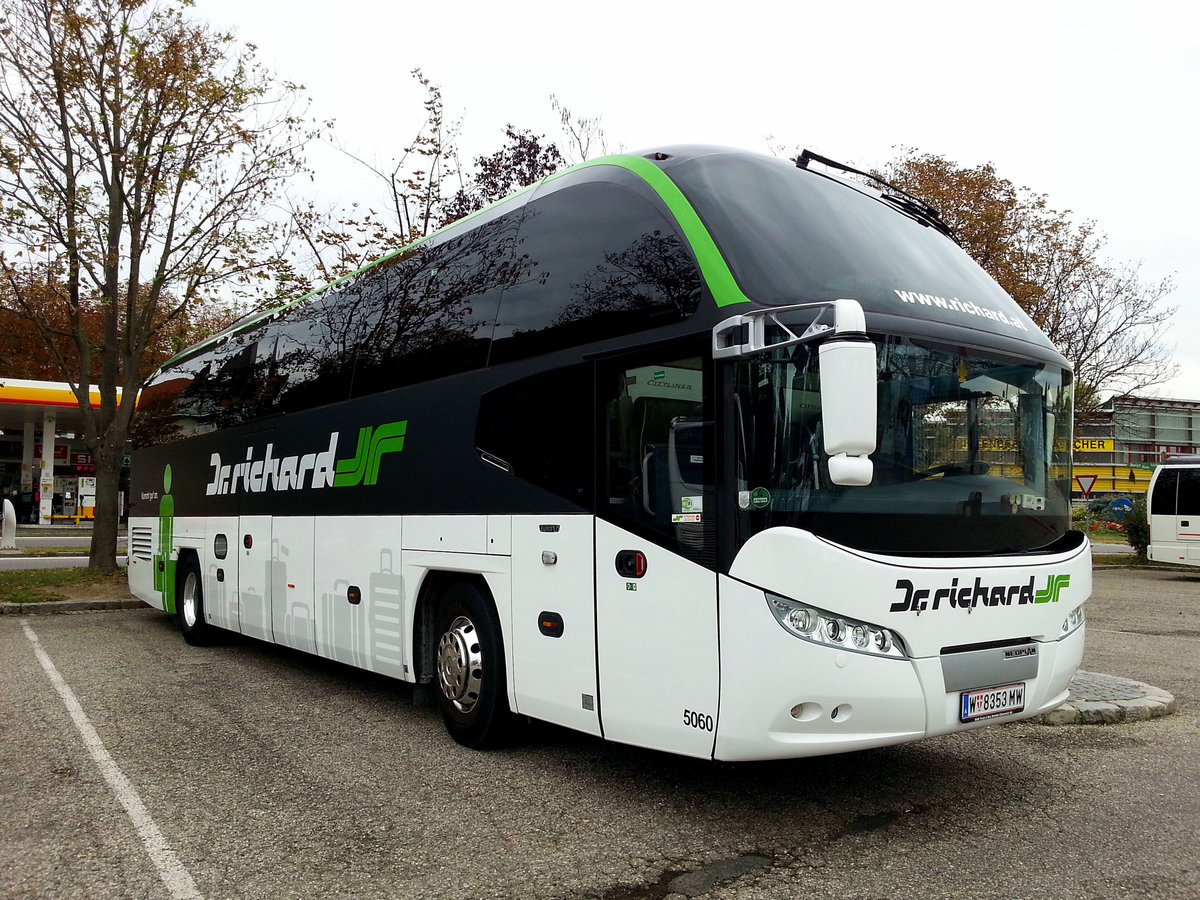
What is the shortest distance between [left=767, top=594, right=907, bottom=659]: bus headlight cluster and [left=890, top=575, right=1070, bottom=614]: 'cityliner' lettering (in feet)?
0.54

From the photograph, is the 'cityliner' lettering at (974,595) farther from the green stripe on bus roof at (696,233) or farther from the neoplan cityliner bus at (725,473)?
the green stripe on bus roof at (696,233)

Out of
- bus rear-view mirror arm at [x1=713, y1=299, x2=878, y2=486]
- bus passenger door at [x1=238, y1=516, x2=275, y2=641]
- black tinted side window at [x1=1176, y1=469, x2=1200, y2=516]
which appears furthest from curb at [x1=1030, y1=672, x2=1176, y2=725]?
black tinted side window at [x1=1176, y1=469, x2=1200, y2=516]

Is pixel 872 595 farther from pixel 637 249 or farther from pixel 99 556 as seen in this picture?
pixel 99 556

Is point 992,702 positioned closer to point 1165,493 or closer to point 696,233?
point 696,233

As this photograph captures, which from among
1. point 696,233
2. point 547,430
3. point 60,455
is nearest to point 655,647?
point 547,430

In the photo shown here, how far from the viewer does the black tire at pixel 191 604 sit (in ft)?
37.4

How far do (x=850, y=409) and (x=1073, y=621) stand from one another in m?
2.30

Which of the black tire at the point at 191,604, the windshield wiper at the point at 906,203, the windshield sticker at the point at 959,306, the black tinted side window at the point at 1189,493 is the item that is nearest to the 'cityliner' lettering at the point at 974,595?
the windshield sticker at the point at 959,306

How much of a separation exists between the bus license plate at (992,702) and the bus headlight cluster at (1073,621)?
0.50 meters

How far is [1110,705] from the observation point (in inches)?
291

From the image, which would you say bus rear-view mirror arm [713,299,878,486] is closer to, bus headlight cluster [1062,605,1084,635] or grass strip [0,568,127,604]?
bus headlight cluster [1062,605,1084,635]

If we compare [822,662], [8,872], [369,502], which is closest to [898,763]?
[822,662]

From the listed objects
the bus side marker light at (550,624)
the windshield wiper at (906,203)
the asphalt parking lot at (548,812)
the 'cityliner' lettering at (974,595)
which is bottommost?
the asphalt parking lot at (548,812)

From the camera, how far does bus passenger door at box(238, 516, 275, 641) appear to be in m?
9.59
